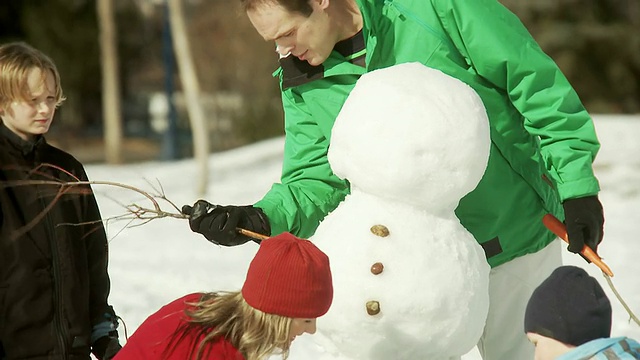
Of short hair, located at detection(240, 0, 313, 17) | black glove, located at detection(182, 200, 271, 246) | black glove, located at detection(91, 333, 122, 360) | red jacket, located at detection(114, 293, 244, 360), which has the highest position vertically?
short hair, located at detection(240, 0, 313, 17)

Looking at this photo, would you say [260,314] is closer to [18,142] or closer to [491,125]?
[491,125]

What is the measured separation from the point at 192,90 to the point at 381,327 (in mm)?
10502

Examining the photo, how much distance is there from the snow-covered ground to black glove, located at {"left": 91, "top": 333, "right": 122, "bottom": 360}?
0.41 metres

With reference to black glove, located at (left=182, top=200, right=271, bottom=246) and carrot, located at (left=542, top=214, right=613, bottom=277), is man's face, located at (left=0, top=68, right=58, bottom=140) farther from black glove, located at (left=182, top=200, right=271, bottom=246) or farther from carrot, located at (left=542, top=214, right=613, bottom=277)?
carrot, located at (left=542, top=214, right=613, bottom=277)

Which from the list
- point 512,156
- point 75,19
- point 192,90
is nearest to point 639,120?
point 192,90

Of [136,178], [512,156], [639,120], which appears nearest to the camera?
[512,156]

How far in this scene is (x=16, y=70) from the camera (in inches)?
127

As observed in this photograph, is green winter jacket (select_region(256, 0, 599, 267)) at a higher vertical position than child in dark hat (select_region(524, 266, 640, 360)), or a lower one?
higher

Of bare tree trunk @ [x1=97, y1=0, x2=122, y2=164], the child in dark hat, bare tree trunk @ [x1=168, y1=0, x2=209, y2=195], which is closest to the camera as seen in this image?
the child in dark hat

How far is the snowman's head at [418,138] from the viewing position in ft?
8.99

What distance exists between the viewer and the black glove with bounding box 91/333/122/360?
325cm

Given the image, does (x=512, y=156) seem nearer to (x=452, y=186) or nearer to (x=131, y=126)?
(x=452, y=186)

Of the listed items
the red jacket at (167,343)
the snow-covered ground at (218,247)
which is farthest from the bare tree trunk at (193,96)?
the red jacket at (167,343)

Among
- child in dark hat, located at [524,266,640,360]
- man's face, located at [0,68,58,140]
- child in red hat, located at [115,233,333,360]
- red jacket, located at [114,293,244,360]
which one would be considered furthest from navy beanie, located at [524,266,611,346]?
man's face, located at [0,68,58,140]
